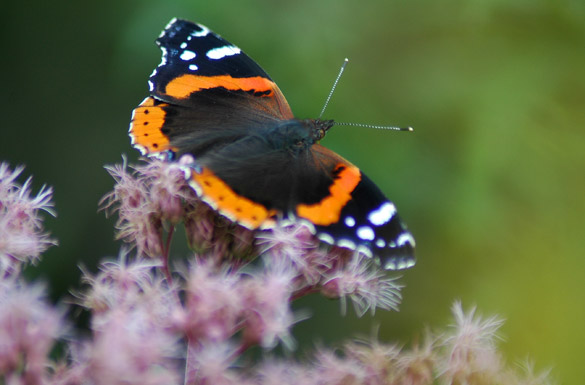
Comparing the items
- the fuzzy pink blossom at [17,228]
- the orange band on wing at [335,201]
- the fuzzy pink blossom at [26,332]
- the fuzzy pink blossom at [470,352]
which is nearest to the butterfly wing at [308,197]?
the orange band on wing at [335,201]

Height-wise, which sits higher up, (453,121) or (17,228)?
Result: (453,121)

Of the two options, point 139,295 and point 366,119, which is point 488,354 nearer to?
point 139,295

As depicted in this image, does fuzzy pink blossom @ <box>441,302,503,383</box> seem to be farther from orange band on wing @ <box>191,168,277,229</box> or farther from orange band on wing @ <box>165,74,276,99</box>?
orange band on wing @ <box>165,74,276,99</box>

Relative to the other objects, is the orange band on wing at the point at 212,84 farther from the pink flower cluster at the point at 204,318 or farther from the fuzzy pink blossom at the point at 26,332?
the fuzzy pink blossom at the point at 26,332

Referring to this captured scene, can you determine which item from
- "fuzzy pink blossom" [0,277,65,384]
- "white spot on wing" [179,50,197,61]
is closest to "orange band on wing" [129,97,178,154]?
"white spot on wing" [179,50,197,61]

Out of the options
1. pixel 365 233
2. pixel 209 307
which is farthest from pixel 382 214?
pixel 209 307

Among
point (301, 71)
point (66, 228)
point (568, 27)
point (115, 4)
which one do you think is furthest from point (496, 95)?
point (66, 228)

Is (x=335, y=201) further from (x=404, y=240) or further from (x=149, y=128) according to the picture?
(x=149, y=128)
